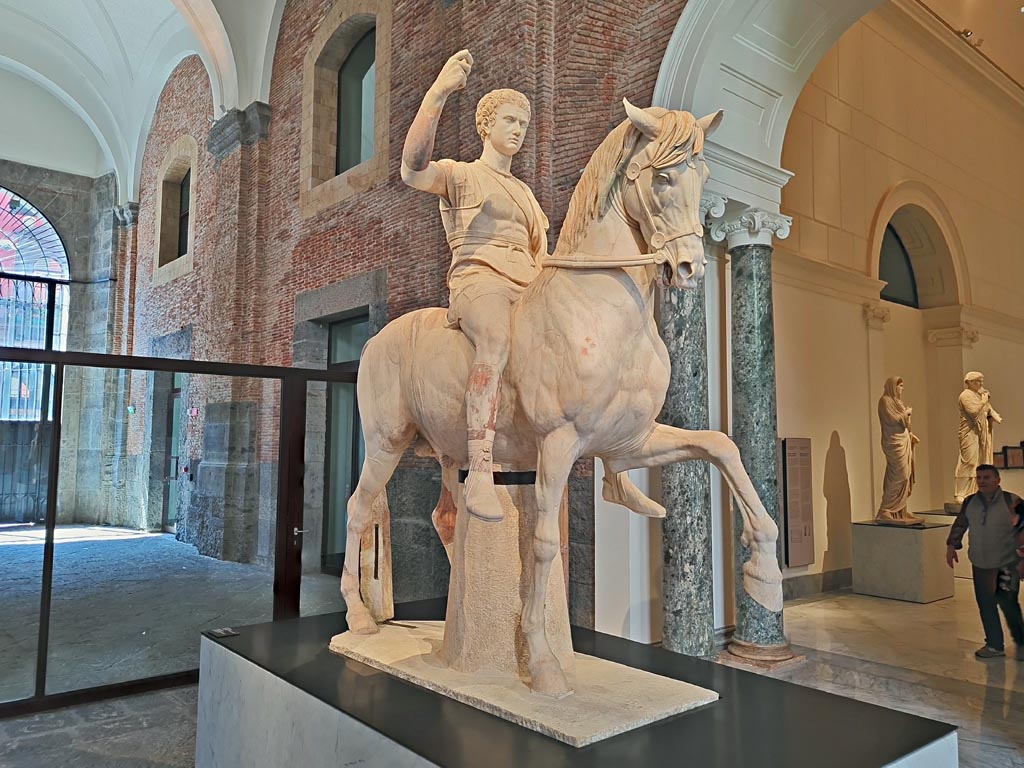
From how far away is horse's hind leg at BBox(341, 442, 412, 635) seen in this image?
3273 millimetres

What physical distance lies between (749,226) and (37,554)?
26.7 feet

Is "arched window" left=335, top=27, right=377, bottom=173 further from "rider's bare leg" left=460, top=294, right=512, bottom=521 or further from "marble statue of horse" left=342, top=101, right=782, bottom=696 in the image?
"marble statue of horse" left=342, top=101, right=782, bottom=696

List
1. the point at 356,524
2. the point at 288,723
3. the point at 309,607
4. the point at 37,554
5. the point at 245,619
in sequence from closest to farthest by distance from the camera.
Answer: the point at 288,723 < the point at 356,524 < the point at 245,619 < the point at 309,607 < the point at 37,554

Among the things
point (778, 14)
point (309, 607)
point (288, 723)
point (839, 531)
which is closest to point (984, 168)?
point (839, 531)

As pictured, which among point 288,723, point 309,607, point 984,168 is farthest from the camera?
point 984,168

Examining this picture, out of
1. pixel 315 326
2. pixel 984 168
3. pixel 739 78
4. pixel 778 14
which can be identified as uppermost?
pixel 984 168

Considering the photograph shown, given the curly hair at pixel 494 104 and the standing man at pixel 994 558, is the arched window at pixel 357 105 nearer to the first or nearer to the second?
the curly hair at pixel 494 104

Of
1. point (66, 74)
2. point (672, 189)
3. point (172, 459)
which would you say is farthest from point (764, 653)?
point (66, 74)

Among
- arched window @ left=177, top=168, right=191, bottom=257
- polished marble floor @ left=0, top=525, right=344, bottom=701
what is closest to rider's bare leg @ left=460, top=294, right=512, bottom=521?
polished marble floor @ left=0, top=525, right=344, bottom=701

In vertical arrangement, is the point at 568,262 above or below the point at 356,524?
above

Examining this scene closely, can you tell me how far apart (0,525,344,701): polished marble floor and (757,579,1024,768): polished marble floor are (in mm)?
4440

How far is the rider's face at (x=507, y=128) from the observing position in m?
2.86

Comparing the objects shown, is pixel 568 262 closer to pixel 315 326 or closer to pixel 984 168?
pixel 315 326

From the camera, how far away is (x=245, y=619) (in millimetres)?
6738
